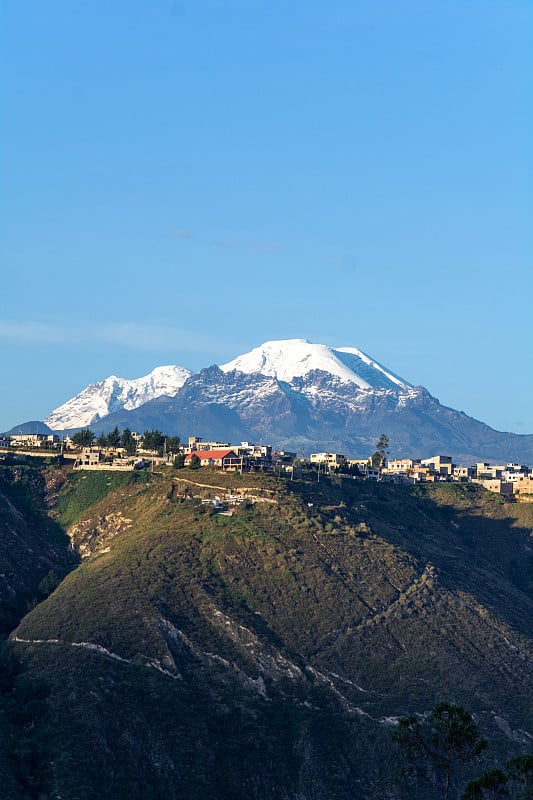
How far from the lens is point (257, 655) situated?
156m

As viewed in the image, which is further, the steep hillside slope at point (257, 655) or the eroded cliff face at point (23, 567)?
the eroded cliff face at point (23, 567)

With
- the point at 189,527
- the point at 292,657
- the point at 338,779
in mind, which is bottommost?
the point at 338,779

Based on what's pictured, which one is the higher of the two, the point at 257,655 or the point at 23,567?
the point at 23,567

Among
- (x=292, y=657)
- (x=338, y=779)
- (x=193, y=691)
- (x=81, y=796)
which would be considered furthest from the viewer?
(x=292, y=657)

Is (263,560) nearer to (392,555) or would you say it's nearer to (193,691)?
(392,555)

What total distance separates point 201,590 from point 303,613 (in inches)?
525

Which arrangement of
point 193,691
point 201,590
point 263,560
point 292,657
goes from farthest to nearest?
point 263,560
point 201,590
point 292,657
point 193,691

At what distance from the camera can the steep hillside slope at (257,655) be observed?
13388 cm

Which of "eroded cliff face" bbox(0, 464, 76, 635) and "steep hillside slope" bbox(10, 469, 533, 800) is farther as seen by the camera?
"eroded cliff face" bbox(0, 464, 76, 635)

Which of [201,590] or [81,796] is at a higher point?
[201,590]

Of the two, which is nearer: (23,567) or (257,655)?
(257,655)

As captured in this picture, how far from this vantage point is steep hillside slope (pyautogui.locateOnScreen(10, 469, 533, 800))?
13388 cm

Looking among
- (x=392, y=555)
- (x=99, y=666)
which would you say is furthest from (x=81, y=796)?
(x=392, y=555)

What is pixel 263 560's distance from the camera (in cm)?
18100
